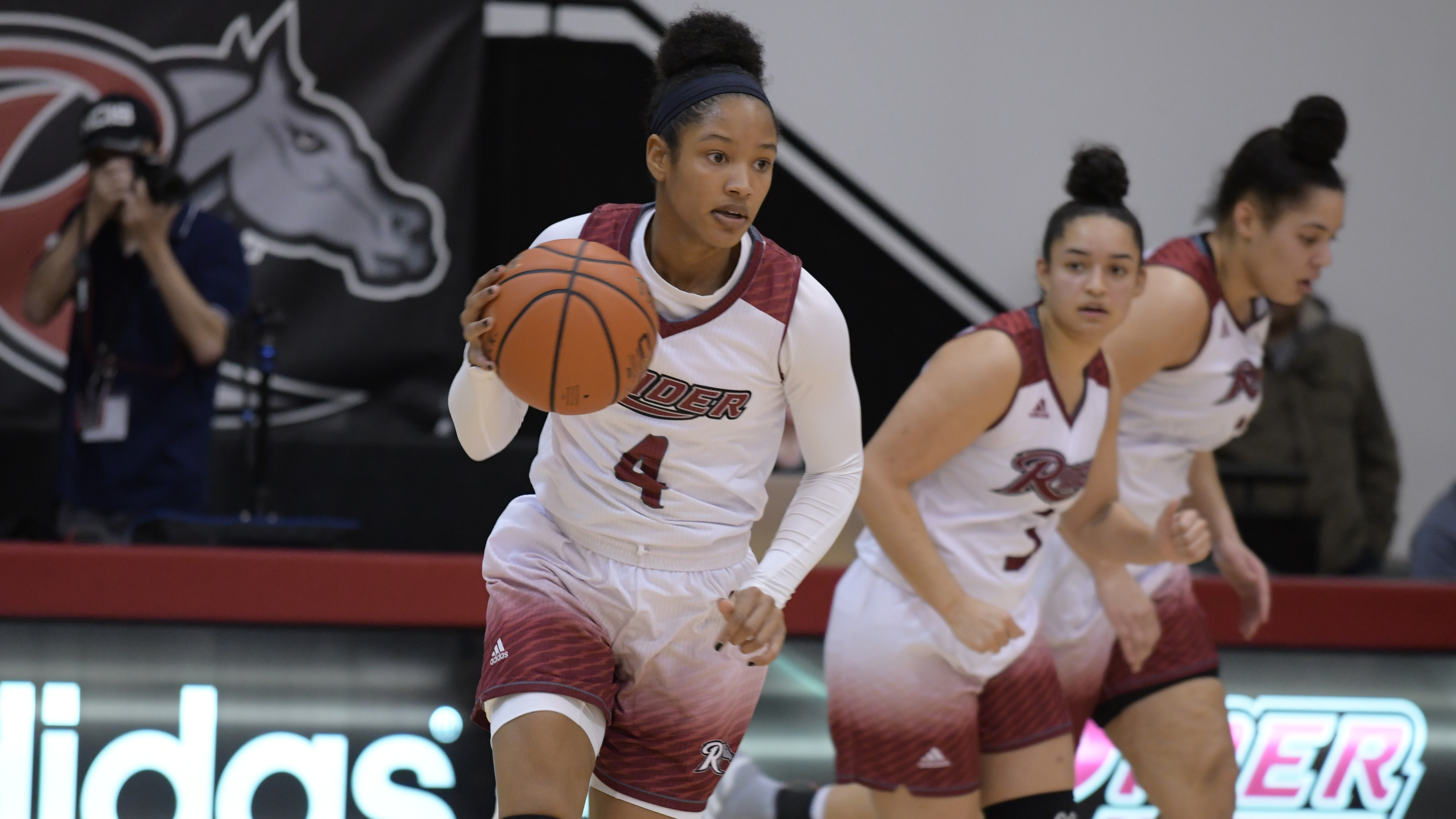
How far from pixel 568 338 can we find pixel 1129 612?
75.4 inches

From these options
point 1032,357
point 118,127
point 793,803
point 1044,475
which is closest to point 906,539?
point 1044,475

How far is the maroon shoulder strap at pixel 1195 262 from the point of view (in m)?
3.82

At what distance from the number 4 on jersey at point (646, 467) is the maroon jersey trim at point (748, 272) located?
196 mm

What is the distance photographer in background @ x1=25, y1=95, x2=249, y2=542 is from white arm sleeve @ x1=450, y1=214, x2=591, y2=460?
196 cm

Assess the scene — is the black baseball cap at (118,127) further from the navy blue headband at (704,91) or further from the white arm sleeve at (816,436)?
the white arm sleeve at (816,436)

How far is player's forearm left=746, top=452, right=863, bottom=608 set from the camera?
2.59 metres

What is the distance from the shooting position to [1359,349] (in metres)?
6.18

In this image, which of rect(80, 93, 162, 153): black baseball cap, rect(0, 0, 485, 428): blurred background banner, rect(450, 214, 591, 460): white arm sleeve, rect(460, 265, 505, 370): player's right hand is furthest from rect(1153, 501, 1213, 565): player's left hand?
rect(0, 0, 485, 428): blurred background banner

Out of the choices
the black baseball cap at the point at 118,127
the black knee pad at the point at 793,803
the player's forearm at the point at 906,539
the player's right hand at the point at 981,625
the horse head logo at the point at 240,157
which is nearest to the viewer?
the player's right hand at the point at 981,625

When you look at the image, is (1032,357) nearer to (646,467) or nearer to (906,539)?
(906,539)

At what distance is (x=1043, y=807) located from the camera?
3455mm

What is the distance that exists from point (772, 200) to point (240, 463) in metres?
2.35

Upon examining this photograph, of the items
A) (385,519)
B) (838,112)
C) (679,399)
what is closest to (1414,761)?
(679,399)

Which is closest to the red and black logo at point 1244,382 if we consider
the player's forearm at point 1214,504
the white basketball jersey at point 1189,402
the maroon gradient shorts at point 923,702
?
the white basketball jersey at point 1189,402
